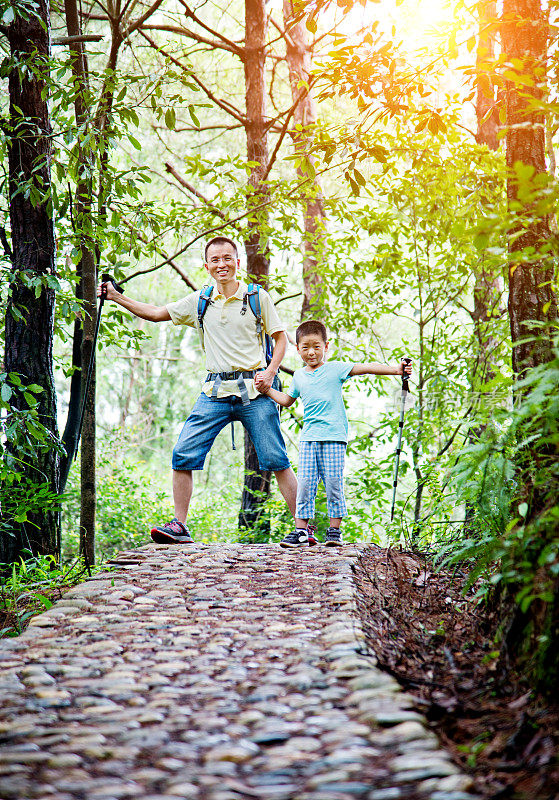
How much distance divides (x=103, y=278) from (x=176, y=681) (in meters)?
3.07

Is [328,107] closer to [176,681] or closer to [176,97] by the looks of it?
[176,97]

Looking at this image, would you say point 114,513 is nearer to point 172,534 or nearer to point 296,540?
point 172,534

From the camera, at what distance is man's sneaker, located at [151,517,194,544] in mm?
5023

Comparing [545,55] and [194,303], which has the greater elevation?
[545,55]

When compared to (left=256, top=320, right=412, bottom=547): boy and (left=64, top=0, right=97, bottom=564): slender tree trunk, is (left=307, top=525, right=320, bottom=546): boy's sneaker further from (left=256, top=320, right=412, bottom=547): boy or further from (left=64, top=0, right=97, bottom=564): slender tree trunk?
(left=64, top=0, right=97, bottom=564): slender tree trunk

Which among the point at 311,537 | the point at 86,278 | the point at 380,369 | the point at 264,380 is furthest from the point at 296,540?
the point at 86,278

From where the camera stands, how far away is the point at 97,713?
2.19 metres

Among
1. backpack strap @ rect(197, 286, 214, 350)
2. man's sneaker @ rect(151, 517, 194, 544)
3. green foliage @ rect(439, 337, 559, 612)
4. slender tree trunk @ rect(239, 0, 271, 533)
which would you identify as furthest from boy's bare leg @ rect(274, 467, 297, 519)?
slender tree trunk @ rect(239, 0, 271, 533)

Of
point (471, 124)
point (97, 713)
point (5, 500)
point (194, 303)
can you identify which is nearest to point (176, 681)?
point (97, 713)

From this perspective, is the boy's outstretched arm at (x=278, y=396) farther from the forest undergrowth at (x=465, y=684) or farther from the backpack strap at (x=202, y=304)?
the forest undergrowth at (x=465, y=684)

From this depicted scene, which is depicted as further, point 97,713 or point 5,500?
point 5,500

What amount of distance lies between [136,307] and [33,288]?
869 millimetres

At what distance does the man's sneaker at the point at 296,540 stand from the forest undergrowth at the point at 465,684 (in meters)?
1.27

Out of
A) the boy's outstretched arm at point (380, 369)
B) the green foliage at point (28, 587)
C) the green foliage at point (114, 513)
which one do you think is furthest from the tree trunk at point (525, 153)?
the green foliage at point (114, 513)
